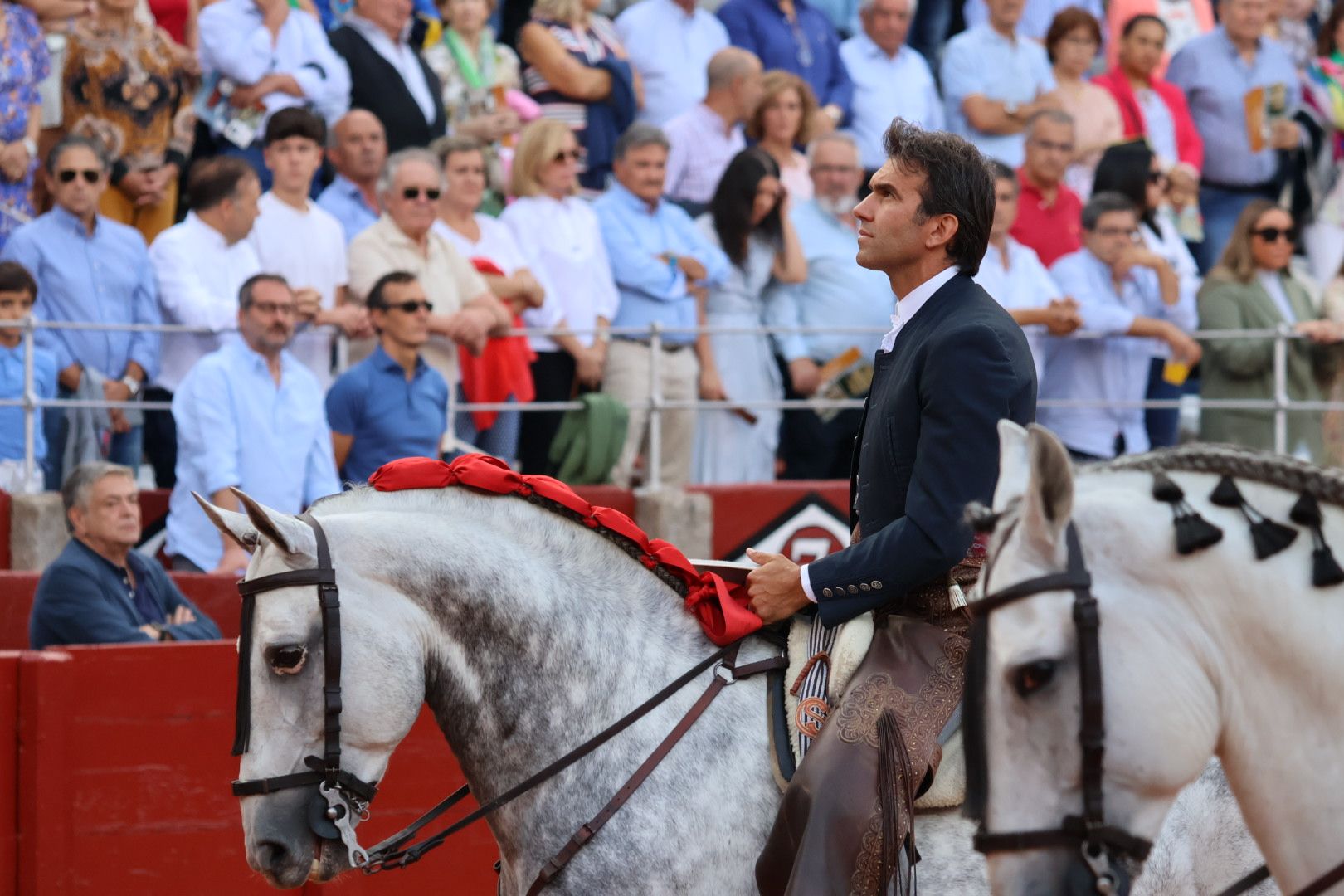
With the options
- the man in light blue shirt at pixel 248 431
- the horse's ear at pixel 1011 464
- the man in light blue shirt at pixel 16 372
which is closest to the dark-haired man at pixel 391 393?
the man in light blue shirt at pixel 248 431

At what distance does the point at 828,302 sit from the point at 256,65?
9.97 feet

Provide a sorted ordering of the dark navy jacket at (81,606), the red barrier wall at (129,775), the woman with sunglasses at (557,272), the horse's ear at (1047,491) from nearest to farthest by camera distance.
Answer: the horse's ear at (1047,491), the red barrier wall at (129,775), the dark navy jacket at (81,606), the woman with sunglasses at (557,272)

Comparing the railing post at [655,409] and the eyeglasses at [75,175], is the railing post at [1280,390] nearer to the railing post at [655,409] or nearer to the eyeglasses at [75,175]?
the railing post at [655,409]

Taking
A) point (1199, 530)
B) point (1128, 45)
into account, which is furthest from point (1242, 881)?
point (1128, 45)

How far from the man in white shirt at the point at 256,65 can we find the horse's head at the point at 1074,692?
6.70 meters

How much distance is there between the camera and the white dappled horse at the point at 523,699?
3.55 metres

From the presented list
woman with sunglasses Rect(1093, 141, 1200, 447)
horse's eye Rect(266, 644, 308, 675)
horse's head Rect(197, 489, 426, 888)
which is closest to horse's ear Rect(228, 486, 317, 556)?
horse's head Rect(197, 489, 426, 888)

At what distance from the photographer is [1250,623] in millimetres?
2668

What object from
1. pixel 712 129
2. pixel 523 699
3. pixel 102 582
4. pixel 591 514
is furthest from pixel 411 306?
pixel 523 699

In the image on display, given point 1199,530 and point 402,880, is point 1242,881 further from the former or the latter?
point 402,880

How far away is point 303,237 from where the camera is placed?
8180 mm

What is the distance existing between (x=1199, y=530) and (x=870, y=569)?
1.01m

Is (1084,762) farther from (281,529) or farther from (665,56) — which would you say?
(665,56)

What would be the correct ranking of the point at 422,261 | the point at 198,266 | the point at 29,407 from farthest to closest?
the point at 422,261
the point at 198,266
the point at 29,407
